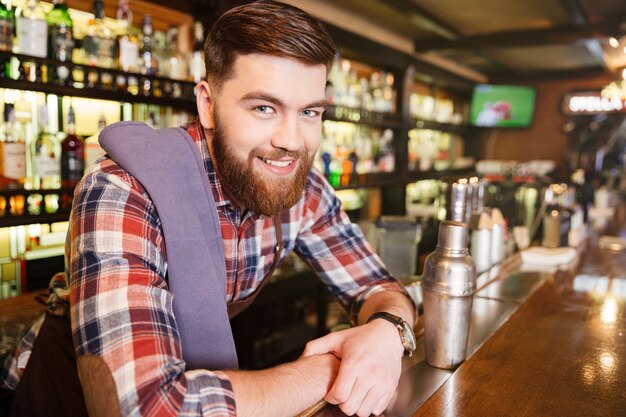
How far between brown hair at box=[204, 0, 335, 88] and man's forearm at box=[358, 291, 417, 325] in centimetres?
57

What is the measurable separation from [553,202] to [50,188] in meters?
2.18

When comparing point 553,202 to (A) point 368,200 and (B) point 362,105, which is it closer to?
(B) point 362,105

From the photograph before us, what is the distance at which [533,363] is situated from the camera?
3.40 ft

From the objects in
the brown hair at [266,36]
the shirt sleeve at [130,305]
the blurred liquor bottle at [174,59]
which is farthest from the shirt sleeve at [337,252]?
the blurred liquor bottle at [174,59]

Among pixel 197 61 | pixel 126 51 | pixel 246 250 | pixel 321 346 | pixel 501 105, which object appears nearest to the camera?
pixel 321 346

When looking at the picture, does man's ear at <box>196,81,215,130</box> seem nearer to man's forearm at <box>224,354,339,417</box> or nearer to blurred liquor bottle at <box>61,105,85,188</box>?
man's forearm at <box>224,354,339,417</box>

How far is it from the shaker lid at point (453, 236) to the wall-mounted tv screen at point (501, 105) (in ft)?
18.4

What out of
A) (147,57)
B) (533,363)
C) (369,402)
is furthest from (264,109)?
(147,57)

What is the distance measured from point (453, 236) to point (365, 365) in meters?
0.32

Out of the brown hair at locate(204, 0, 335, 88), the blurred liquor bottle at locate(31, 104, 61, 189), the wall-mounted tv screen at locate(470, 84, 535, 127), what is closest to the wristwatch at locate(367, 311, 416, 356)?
the brown hair at locate(204, 0, 335, 88)

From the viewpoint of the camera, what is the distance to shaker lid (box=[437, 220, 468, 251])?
1.02 meters

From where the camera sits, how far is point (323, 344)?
0.95 meters

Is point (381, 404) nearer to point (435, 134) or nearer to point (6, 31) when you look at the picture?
point (6, 31)

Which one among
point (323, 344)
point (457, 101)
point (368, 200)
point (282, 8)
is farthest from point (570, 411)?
point (457, 101)
